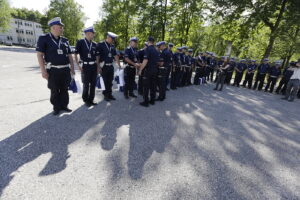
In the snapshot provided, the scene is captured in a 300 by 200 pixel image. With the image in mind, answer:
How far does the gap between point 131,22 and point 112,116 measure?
25.8 m

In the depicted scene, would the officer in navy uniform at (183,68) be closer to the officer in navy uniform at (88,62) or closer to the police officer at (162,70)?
the police officer at (162,70)

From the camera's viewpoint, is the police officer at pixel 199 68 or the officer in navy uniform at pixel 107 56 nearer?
the officer in navy uniform at pixel 107 56

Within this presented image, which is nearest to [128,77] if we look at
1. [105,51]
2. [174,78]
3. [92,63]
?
[105,51]

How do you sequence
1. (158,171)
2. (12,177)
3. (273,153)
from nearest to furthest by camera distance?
(12,177) < (158,171) < (273,153)

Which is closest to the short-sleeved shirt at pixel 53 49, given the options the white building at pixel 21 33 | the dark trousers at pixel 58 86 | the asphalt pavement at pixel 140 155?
the dark trousers at pixel 58 86

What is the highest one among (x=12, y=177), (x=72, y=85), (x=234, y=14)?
(x=234, y=14)

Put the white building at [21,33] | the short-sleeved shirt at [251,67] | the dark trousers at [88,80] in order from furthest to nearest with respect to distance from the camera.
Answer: the white building at [21,33] < the short-sleeved shirt at [251,67] < the dark trousers at [88,80]

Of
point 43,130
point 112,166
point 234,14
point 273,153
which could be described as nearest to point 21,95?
point 43,130

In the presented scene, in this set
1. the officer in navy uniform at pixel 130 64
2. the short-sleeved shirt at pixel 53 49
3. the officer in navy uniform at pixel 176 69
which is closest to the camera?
the short-sleeved shirt at pixel 53 49

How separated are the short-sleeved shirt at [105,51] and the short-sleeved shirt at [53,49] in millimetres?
1239

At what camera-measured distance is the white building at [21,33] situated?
7039 cm

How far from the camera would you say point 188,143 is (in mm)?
3490

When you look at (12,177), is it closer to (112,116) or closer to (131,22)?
(112,116)

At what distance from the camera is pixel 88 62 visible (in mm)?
4879
